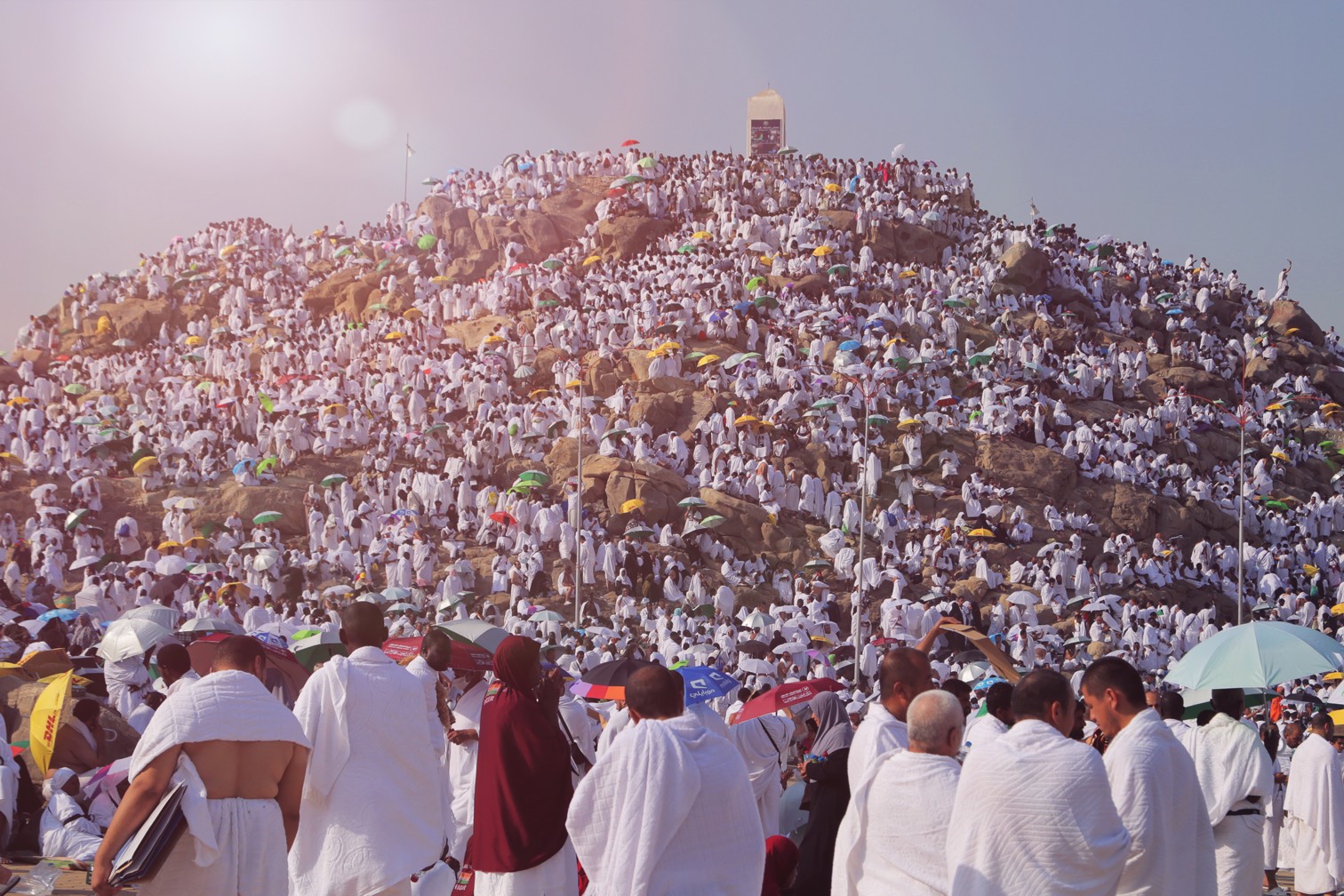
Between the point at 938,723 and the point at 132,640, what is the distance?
31.7 feet

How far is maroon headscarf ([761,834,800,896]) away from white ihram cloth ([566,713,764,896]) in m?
1.24

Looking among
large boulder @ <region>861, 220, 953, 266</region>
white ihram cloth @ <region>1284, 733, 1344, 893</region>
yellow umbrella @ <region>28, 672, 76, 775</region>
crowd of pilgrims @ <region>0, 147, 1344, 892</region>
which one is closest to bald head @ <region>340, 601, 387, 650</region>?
yellow umbrella @ <region>28, 672, 76, 775</region>

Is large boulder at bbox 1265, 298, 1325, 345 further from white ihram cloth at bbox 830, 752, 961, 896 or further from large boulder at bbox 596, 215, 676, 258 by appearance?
white ihram cloth at bbox 830, 752, 961, 896

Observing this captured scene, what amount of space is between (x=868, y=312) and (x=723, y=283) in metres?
4.04

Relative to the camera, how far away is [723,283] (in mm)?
39594

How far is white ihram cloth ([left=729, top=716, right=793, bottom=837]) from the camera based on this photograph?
8.54 meters

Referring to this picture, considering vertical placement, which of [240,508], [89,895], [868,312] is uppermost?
[868,312]

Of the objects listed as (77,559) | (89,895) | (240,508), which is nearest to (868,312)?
(240,508)

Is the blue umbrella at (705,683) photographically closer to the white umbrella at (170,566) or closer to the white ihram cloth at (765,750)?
the white ihram cloth at (765,750)

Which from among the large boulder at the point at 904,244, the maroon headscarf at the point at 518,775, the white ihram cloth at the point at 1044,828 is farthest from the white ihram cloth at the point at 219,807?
the large boulder at the point at 904,244

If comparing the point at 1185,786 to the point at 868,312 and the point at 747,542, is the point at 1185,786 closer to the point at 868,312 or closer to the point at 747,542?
the point at 747,542

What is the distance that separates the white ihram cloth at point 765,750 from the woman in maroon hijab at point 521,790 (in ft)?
8.55

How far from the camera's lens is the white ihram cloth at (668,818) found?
465 centimetres

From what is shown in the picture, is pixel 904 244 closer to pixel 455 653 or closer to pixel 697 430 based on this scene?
pixel 697 430
